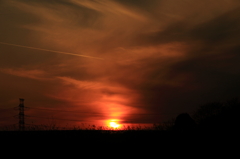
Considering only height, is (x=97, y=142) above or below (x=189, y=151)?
above

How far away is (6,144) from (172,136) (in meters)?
10.2

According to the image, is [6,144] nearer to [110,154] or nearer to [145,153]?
[110,154]

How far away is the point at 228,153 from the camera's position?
49.2 ft

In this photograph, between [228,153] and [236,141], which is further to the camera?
[236,141]

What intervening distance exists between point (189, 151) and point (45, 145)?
8151 millimetres

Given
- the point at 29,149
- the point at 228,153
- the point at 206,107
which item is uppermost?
the point at 206,107

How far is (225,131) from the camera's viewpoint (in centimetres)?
1802

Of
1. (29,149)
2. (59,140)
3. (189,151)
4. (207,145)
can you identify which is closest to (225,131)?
(207,145)

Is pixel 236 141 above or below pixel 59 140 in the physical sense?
below

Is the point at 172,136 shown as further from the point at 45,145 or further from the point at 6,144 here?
the point at 6,144

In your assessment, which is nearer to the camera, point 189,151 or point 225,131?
point 189,151

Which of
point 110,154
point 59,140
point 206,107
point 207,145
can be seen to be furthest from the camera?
point 206,107

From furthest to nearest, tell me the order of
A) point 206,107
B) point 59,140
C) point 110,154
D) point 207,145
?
point 206,107 < point 59,140 < point 207,145 < point 110,154

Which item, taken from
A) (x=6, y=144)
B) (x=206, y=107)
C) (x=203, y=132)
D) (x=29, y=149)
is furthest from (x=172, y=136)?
(x=206, y=107)
